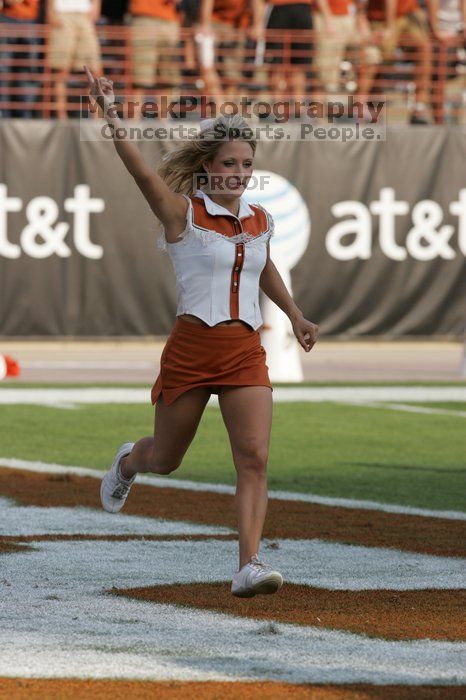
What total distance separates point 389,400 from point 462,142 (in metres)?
7.02

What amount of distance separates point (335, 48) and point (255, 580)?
1584cm

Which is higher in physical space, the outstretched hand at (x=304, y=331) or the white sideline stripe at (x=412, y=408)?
the outstretched hand at (x=304, y=331)

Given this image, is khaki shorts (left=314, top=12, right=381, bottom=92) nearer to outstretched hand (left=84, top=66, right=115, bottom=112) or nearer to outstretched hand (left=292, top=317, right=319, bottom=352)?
outstretched hand (left=292, top=317, right=319, bottom=352)

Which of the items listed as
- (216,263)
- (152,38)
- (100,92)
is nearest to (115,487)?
(216,263)

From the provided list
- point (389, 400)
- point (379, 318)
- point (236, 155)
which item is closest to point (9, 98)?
point (379, 318)

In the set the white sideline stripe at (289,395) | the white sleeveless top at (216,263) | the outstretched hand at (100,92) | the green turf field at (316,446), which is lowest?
the white sideline stripe at (289,395)

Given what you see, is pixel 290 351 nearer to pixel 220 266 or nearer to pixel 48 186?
pixel 48 186

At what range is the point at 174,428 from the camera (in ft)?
19.8

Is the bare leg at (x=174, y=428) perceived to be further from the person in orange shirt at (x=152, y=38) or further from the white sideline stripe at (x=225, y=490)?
the person in orange shirt at (x=152, y=38)

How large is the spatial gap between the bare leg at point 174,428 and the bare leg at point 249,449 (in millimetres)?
138

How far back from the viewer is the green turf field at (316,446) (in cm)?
952

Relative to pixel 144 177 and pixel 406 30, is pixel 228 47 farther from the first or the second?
pixel 144 177

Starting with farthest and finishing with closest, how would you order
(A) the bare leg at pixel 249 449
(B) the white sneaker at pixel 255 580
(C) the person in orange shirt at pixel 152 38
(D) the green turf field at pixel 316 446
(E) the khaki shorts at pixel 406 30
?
(E) the khaki shorts at pixel 406 30 → (C) the person in orange shirt at pixel 152 38 → (D) the green turf field at pixel 316 446 → (A) the bare leg at pixel 249 449 → (B) the white sneaker at pixel 255 580

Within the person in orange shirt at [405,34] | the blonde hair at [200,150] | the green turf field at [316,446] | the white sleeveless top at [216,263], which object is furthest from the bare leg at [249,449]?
the person in orange shirt at [405,34]
